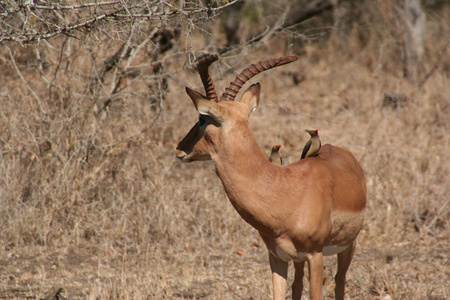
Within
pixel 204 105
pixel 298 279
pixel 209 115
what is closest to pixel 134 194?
pixel 298 279

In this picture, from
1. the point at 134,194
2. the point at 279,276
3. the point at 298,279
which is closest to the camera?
the point at 279,276

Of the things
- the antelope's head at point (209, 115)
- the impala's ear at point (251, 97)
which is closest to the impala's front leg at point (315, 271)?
the antelope's head at point (209, 115)

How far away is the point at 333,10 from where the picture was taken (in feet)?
55.3

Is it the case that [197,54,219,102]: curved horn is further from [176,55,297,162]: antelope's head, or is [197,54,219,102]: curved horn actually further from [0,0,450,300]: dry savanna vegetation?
[0,0,450,300]: dry savanna vegetation

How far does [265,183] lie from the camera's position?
4.32 metres

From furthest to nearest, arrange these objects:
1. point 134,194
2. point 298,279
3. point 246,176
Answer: point 134,194 → point 298,279 → point 246,176

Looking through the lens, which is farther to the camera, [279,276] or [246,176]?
[279,276]

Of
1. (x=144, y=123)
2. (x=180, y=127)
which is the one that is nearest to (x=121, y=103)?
(x=144, y=123)

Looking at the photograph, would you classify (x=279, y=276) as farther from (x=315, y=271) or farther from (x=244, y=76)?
(x=244, y=76)

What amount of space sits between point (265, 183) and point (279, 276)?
3.34 feet

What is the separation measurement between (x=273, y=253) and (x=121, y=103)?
424 cm

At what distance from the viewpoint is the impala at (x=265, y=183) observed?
420 cm

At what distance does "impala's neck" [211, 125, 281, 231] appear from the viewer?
13.8 ft

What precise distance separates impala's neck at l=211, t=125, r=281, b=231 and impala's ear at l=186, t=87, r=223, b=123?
0.22 m
